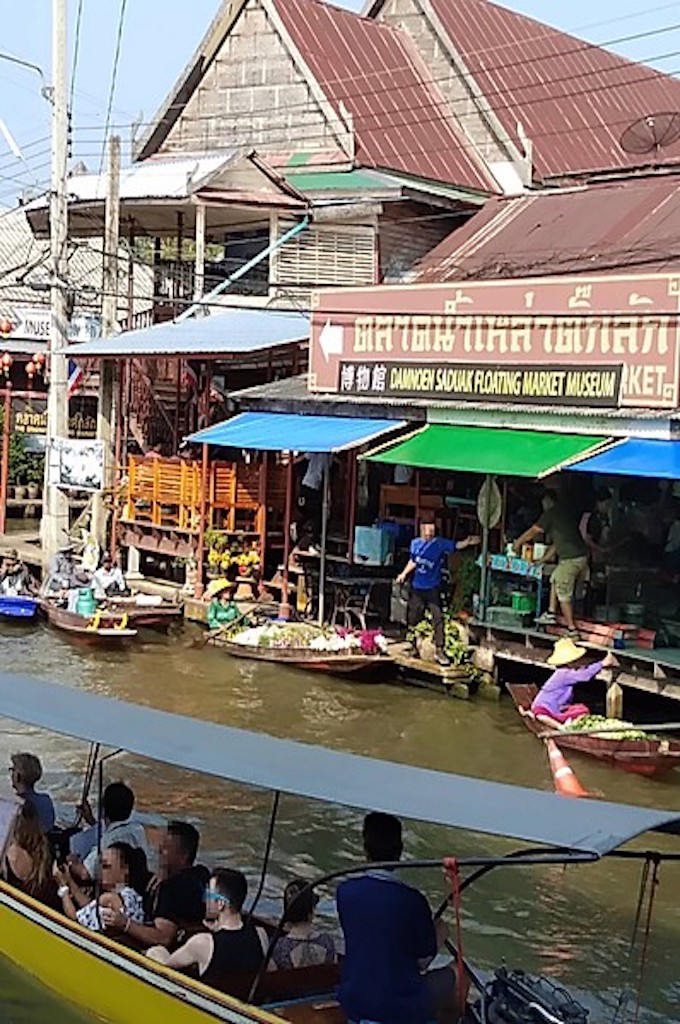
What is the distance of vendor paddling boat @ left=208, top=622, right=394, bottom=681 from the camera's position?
54.7 ft

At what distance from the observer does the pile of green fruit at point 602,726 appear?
1327cm

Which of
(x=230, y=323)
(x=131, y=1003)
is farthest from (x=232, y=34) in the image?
(x=131, y=1003)

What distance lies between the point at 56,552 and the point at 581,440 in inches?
376

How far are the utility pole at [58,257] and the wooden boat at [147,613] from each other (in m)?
3.09

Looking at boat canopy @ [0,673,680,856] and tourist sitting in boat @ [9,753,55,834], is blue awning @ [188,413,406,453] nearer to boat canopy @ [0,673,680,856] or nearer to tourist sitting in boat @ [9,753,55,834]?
tourist sitting in boat @ [9,753,55,834]

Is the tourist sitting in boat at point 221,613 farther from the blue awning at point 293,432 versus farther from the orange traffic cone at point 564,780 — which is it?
the orange traffic cone at point 564,780

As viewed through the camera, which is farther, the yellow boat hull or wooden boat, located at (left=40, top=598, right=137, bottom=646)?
wooden boat, located at (left=40, top=598, right=137, bottom=646)

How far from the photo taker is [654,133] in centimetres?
2212

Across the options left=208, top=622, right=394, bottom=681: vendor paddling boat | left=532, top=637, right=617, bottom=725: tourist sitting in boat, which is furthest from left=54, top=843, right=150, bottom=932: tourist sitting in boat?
left=208, top=622, right=394, bottom=681: vendor paddling boat

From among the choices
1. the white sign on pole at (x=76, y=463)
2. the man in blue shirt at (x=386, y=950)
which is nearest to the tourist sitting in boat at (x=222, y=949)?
the man in blue shirt at (x=386, y=950)

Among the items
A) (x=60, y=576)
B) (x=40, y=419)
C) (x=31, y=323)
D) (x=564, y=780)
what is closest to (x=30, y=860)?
(x=564, y=780)

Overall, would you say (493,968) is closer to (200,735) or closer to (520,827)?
(200,735)

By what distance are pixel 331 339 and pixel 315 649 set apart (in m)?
4.16

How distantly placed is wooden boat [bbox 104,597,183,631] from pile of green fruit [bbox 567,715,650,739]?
6.93 meters
